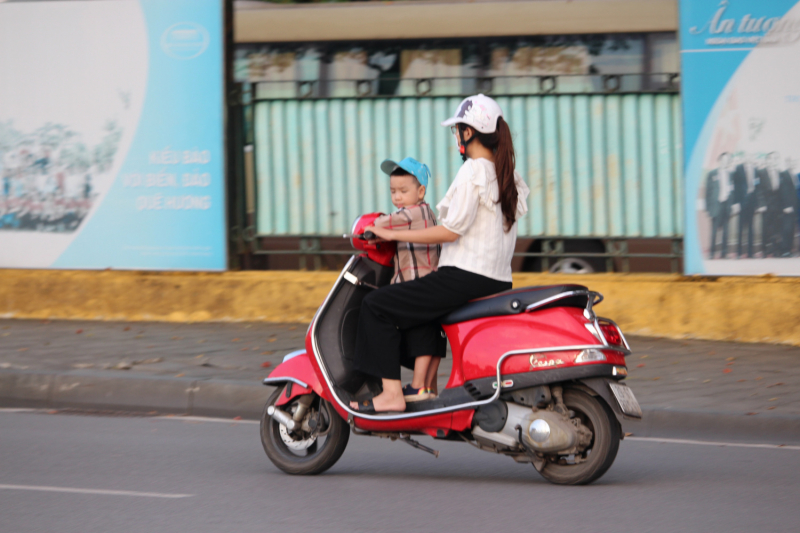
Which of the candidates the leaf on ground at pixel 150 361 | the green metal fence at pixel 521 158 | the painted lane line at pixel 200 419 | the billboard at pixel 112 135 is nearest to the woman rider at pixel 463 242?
the painted lane line at pixel 200 419

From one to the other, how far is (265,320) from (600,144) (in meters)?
3.66

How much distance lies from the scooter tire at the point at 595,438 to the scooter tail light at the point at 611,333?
11.2 inches

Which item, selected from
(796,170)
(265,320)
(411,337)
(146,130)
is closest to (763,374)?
(796,170)

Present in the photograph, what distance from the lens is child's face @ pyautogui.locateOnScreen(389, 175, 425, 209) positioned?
537 centimetres

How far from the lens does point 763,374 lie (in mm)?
8070

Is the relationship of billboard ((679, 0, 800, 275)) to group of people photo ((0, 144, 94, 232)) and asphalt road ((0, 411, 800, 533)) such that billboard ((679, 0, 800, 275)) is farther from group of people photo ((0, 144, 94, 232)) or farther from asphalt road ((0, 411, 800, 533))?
group of people photo ((0, 144, 94, 232))

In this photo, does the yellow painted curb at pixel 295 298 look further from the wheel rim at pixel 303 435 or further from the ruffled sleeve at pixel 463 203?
the ruffled sleeve at pixel 463 203

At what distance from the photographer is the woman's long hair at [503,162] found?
5262 mm

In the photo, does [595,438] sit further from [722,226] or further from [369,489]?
[722,226]

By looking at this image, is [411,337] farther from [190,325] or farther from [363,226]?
[190,325]

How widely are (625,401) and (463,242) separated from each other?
109 cm

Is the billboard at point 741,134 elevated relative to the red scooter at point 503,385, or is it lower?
elevated

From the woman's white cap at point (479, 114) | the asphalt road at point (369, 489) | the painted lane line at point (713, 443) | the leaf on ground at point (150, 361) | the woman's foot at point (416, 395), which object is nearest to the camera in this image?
the asphalt road at point (369, 489)

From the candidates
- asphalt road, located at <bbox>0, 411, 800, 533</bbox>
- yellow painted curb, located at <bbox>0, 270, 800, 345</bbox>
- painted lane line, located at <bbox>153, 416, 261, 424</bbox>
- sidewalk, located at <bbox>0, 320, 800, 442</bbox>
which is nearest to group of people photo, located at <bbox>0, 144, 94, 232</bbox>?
yellow painted curb, located at <bbox>0, 270, 800, 345</bbox>
